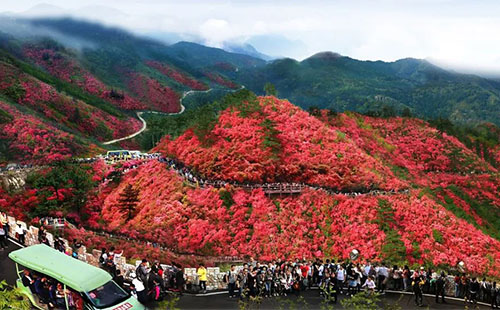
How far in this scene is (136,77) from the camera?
5733 inches

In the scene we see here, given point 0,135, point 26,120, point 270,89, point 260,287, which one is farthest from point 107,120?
point 260,287

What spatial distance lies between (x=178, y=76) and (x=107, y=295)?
6472 inches

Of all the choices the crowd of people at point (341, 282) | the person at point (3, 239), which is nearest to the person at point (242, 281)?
the crowd of people at point (341, 282)

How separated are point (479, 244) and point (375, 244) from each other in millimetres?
9199

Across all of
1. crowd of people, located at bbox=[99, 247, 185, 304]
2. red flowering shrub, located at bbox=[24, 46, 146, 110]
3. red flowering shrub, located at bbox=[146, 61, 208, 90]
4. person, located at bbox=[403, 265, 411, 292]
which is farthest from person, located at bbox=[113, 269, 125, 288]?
red flowering shrub, located at bbox=[146, 61, 208, 90]

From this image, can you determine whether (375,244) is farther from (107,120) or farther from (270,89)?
(107,120)

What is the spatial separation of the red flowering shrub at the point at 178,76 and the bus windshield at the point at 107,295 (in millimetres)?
153636

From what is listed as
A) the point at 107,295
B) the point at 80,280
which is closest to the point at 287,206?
the point at 107,295

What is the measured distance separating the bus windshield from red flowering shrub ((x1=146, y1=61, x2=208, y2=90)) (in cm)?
15364

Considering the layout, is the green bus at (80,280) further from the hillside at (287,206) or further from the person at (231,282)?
the hillside at (287,206)

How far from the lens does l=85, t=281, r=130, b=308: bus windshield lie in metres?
13.8

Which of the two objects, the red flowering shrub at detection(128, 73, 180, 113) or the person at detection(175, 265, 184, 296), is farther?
the red flowering shrub at detection(128, 73, 180, 113)

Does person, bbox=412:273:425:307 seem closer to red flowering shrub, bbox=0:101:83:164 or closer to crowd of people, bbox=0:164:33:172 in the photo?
crowd of people, bbox=0:164:33:172

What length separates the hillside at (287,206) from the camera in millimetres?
28922
